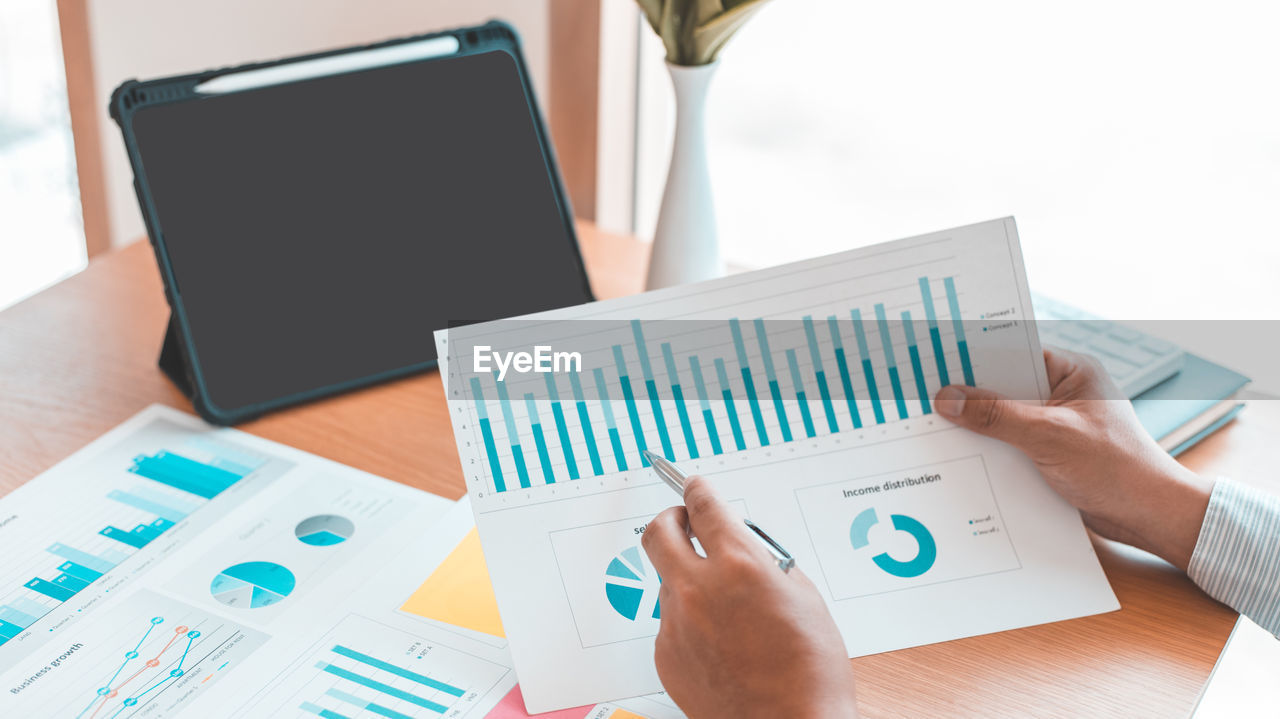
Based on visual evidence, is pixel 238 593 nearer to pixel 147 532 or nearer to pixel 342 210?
pixel 147 532

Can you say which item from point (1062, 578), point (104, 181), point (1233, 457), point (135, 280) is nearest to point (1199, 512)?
point (1062, 578)

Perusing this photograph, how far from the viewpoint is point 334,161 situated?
0.95 m

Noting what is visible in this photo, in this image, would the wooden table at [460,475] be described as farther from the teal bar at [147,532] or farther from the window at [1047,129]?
the window at [1047,129]

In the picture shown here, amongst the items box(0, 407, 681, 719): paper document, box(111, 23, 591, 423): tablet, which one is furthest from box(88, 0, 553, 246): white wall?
box(0, 407, 681, 719): paper document

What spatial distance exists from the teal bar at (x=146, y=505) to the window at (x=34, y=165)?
1.21m

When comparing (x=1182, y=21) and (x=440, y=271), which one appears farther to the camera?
(x=1182, y=21)

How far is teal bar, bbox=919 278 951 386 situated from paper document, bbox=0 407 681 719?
1.01 ft

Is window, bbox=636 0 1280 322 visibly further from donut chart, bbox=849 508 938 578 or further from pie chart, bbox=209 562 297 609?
pie chart, bbox=209 562 297 609

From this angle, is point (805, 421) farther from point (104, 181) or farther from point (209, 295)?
point (104, 181)

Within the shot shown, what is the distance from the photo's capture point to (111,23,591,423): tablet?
900 mm

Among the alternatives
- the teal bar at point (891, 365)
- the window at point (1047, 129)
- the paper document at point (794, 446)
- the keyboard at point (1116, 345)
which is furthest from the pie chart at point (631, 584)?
the window at point (1047, 129)

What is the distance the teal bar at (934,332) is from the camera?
2.46 ft

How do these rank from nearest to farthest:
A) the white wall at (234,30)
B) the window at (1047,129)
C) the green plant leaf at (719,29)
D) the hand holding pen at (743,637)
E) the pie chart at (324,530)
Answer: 1. the hand holding pen at (743,637)
2. the pie chart at (324,530)
3. the green plant leaf at (719,29)
4. the window at (1047,129)
5. the white wall at (234,30)

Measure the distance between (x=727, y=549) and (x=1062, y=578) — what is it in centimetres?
28
